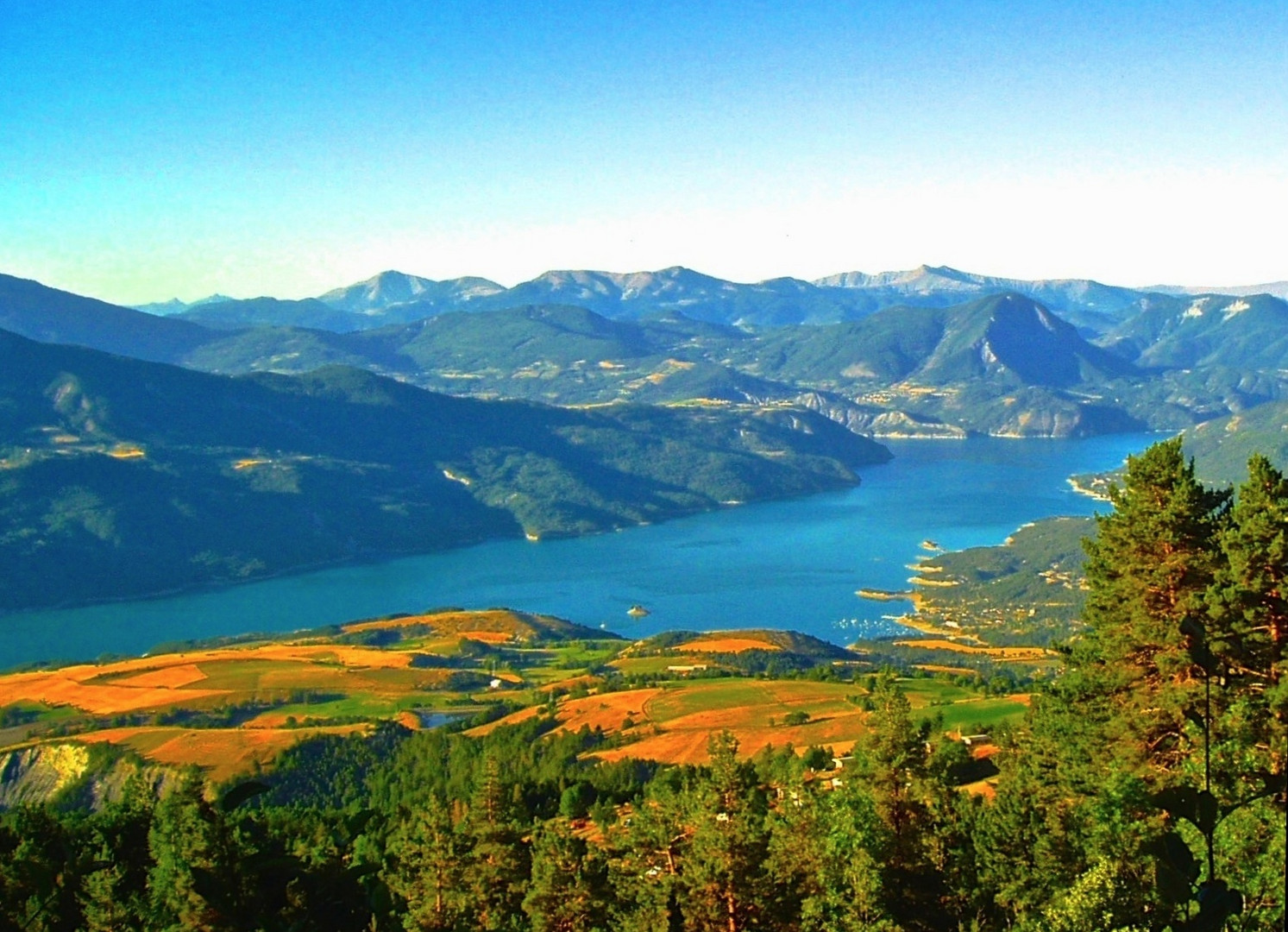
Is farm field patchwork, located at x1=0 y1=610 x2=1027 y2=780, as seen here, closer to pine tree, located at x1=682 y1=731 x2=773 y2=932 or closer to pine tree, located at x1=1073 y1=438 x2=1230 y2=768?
pine tree, located at x1=1073 y1=438 x2=1230 y2=768

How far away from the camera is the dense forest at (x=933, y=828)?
11.6m

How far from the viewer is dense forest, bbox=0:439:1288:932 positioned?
11617 millimetres

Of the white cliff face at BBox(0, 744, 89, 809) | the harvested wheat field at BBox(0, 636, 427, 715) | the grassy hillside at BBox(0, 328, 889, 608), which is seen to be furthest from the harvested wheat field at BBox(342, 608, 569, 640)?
the grassy hillside at BBox(0, 328, 889, 608)

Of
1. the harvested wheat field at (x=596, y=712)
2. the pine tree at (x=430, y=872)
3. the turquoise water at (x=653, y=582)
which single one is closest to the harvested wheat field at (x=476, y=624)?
the turquoise water at (x=653, y=582)

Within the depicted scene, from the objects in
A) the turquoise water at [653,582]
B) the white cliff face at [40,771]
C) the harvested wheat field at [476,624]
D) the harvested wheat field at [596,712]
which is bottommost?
the turquoise water at [653,582]

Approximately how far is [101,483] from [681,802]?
441ft

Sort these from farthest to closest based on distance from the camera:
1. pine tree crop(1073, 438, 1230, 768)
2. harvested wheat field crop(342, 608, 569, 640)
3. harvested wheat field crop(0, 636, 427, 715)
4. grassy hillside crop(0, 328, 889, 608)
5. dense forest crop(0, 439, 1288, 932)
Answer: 1. grassy hillside crop(0, 328, 889, 608)
2. harvested wheat field crop(342, 608, 569, 640)
3. harvested wheat field crop(0, 636, 427, 715)
4. pine tree crop(1073, 438, 1230, 768)
5. dense forest crop(0, 439, 1288, 932)

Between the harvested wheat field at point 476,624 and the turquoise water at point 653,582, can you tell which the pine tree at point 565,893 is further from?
the turquoise water at point 653,582

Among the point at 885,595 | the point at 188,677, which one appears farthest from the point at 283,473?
the point at 188,677

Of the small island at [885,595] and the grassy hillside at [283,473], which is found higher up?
the grassy hillside at [283,473]

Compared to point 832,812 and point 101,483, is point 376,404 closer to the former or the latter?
point 101,483

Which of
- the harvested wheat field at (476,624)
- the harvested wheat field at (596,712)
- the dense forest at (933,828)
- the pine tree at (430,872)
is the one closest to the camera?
the dense forest at (933,828)

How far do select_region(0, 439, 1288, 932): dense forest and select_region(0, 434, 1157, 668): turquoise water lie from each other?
229 ft

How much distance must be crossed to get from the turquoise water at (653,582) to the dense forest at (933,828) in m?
69.7
